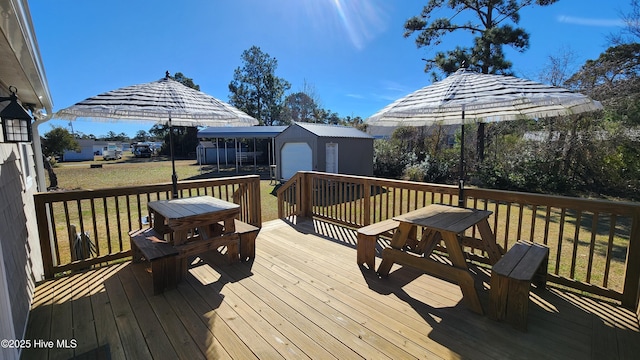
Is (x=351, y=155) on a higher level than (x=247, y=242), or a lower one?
higher

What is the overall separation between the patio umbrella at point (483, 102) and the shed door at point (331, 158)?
28.3ft

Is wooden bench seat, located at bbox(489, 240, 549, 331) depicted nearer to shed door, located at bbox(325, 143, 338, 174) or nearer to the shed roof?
the shed roof

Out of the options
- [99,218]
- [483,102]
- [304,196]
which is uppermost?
[483,102]

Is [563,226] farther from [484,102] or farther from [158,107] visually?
[158,107]

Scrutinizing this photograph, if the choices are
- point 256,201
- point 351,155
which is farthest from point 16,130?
point 351,155

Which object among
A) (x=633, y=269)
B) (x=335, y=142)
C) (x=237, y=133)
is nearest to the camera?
(x=633, y=269)

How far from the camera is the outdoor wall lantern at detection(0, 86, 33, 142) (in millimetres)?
1879

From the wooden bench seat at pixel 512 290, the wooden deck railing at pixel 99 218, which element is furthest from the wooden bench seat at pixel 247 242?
the wooden bench seat at pixel 512 290

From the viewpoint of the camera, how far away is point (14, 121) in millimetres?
1970

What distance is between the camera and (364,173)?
13.6 meters

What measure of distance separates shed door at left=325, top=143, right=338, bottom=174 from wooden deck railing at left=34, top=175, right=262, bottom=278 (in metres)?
7.15

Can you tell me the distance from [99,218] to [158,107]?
5.42 m

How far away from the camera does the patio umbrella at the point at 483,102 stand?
2.34 meters

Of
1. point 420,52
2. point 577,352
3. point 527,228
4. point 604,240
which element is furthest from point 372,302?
point 420,52
